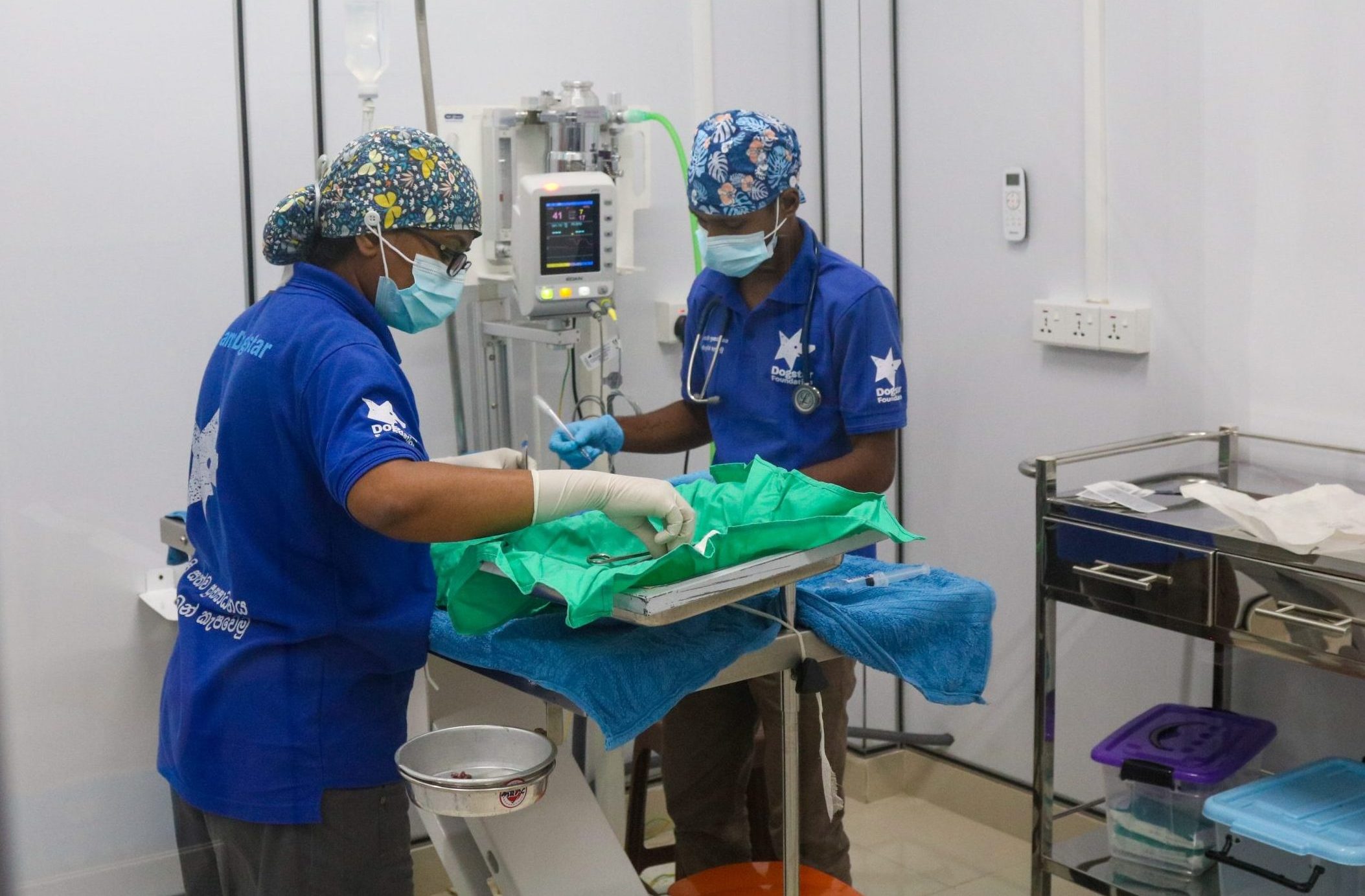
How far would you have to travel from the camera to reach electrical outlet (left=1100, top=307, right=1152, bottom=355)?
2654 millimetres

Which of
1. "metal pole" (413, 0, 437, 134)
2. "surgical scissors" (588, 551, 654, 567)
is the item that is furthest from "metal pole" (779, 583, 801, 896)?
"metal pole" (413, 0, 437, 134)

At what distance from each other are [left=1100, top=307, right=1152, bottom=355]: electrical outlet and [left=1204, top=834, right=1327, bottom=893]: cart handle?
918 millimetres

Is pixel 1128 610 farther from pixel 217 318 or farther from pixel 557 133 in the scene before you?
pixel 217 318

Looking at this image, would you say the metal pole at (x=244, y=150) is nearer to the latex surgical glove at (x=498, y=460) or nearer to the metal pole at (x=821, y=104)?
the latex surgical glove at (x=498, y=460)

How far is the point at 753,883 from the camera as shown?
2.16m

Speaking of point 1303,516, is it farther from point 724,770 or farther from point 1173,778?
point 724,770

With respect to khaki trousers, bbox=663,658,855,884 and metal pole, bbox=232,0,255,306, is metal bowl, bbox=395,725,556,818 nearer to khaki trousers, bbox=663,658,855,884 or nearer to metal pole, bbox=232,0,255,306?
khaki trousers, bbox=663,658,855,884

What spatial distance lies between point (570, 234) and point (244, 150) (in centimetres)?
59

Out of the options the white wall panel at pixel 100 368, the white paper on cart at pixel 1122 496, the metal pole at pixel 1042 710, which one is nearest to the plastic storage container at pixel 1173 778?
the metal pole at pixel 1042 710

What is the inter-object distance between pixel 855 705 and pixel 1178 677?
843mm

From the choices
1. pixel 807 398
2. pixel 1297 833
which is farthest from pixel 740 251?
pixel 1297 833

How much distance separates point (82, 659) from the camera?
7.77 feet

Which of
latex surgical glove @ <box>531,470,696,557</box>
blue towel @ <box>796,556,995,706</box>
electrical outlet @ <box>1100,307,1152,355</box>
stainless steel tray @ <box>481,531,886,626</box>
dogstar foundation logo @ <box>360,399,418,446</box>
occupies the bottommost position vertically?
blue towel @ <box>796,556,995,706</box>

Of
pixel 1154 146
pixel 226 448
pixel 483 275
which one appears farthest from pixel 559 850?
pixel 1154 146
